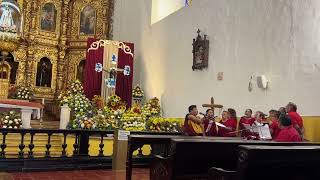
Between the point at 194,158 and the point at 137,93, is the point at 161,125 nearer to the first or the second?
the point at 137,93

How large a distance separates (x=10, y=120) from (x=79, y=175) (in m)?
3.86

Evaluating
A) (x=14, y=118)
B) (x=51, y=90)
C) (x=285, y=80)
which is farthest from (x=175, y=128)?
(x=51, y=90)

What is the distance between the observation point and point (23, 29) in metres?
18.3

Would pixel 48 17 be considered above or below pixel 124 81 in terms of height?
above

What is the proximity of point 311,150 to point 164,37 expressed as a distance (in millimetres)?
12540

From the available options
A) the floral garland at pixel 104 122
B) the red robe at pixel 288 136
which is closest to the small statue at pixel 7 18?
the floral garland at pixel 104 122

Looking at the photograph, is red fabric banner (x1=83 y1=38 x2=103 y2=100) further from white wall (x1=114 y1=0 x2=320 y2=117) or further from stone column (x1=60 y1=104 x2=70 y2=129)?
stone column (x1=60 y1=104 x2=70 y2=129)

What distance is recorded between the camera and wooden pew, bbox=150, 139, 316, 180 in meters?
4.66

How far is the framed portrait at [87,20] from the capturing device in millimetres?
19531

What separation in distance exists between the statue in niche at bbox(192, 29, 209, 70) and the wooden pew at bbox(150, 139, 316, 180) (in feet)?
25.1

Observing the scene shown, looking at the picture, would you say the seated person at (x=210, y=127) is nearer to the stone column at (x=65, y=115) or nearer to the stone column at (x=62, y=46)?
the stone column at (x=65, y=115)

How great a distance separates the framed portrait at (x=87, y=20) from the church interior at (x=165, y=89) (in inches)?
2.6

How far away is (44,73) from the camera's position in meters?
18.8

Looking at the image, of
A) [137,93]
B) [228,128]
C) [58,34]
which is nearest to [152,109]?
[137,93]
